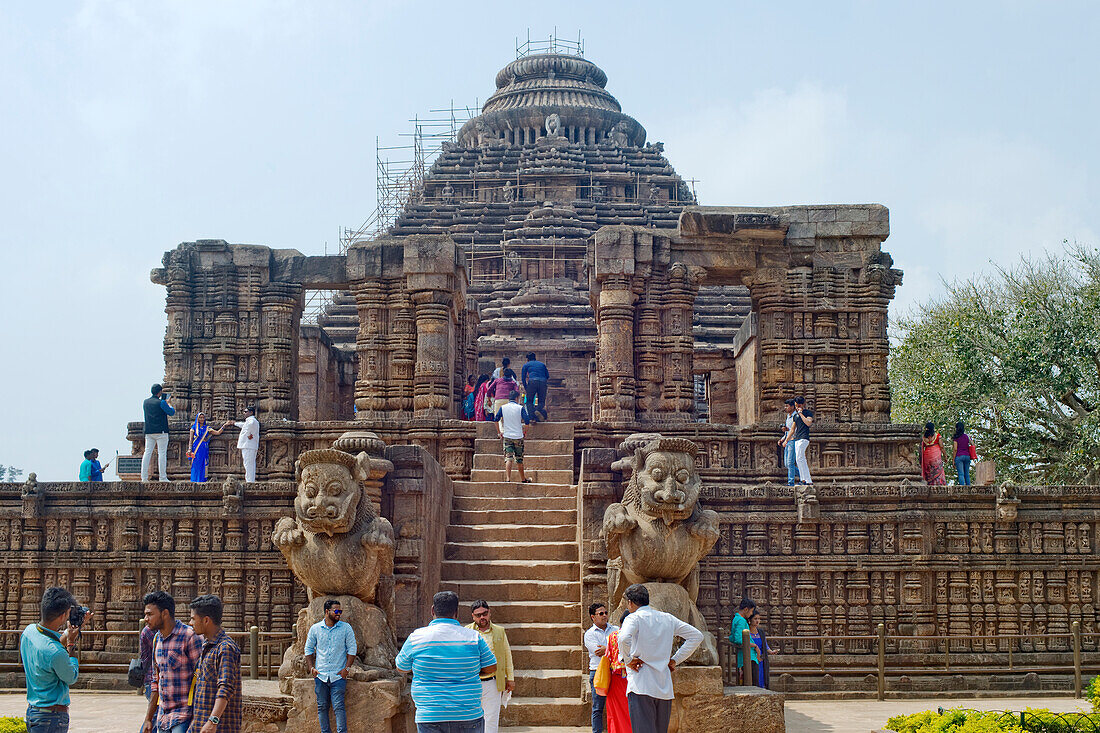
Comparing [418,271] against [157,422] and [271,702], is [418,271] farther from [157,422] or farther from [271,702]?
[271,702]

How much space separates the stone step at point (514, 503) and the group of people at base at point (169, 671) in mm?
6502

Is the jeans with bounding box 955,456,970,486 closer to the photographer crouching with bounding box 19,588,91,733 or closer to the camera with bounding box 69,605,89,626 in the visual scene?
the camera with bounding box 69,605,89,626

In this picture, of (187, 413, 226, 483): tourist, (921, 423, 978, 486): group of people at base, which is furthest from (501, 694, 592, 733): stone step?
(921, 423, 978, 486): group of people at base

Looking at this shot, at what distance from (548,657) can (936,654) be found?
5.03m

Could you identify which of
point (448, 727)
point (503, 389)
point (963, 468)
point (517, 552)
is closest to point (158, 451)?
point (503, 389)

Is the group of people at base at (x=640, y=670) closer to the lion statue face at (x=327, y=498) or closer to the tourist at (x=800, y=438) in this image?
the lion statue face at (x=327, y=498)

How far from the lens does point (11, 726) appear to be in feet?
28.2

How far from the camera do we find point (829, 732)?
9883mm

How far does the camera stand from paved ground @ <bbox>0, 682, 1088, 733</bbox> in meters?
10.2

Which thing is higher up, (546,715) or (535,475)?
(535,475)

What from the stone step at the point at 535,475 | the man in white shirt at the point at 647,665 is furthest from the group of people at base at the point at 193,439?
the man in white shirt at the point at 647,665

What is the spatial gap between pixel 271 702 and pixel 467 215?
79.0 ft

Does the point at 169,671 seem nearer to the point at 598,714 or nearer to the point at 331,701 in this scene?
the point at 331,701

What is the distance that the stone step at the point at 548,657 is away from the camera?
1023 centimetres
